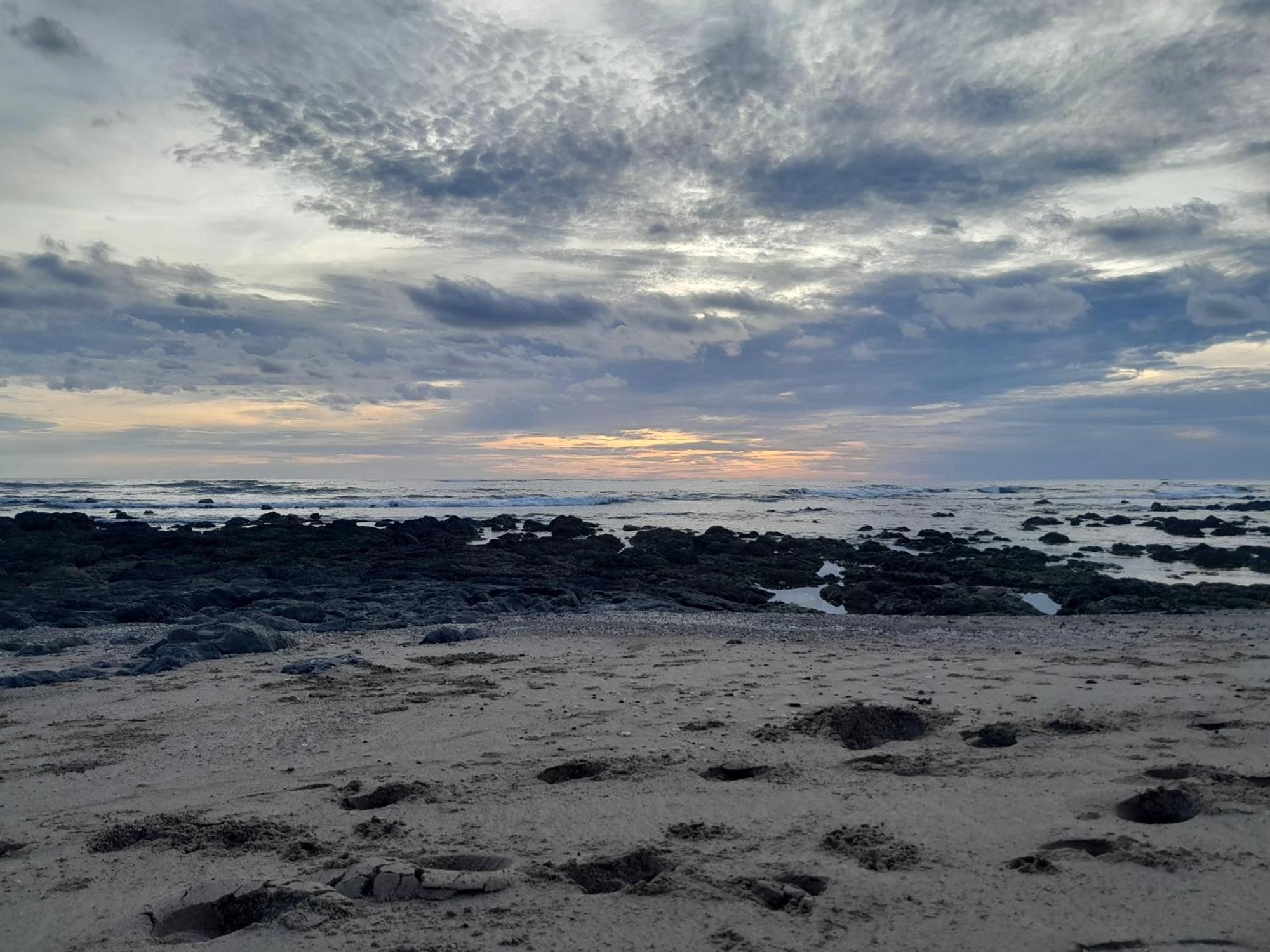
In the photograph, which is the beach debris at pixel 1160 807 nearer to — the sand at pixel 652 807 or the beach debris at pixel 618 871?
the sand at pixel 652 807

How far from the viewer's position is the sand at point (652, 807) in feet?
10.7

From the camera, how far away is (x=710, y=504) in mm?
55406

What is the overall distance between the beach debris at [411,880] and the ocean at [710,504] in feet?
64.3

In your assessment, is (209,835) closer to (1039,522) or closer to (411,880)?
(411,880)

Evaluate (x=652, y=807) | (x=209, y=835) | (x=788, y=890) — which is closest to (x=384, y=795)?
(x=209, y=835)

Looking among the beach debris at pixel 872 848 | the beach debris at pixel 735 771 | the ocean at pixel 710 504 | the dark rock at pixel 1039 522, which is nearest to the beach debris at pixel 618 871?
the beach debris at pixel 872 848

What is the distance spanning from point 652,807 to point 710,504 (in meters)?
51.2

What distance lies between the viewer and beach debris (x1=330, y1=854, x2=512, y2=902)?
3498mm

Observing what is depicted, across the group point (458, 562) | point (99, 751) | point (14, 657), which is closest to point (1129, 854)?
point (99, 751)

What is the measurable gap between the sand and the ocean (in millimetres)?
15926

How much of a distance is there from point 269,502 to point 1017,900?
60.4 m

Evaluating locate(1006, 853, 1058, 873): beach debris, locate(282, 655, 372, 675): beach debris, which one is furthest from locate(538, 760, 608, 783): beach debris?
locate(282, 655, 372, 675): beach debris

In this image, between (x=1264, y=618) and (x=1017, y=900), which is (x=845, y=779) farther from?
(x=1264, y=618)

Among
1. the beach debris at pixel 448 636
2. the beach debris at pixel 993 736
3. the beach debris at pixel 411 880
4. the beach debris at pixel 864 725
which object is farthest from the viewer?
the beach debris at pixel 448 636
